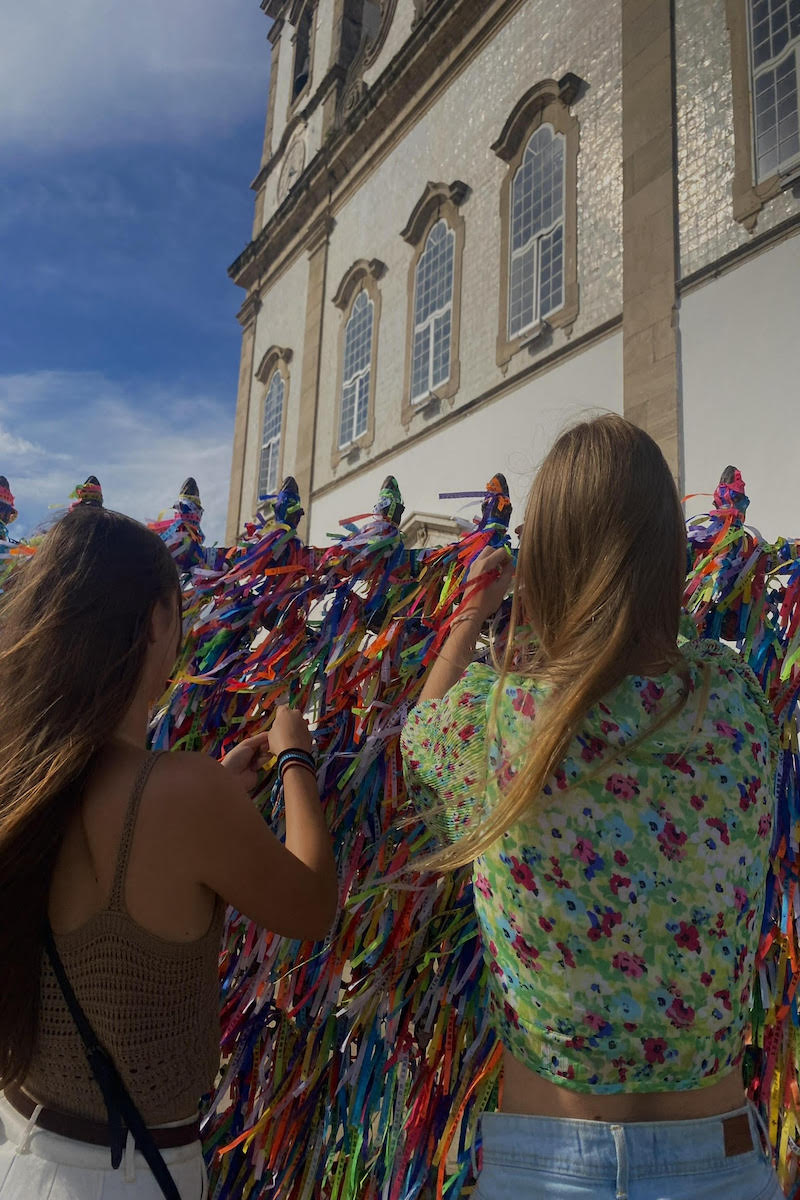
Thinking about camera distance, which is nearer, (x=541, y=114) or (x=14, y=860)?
(x=14, y=860)

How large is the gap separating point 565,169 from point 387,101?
4.63 metres

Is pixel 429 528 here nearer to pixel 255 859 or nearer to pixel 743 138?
pixel 743 138

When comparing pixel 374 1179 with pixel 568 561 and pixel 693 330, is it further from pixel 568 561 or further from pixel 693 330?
pixel 693 330

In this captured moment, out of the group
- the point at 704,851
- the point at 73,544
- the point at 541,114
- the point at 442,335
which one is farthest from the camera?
the point at 442,335

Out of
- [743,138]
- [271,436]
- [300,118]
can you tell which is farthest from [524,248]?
[300,118]

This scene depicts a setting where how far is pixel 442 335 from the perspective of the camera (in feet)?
36.8

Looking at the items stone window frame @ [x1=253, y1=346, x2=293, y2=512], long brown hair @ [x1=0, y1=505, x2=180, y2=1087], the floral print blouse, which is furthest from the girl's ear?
stone window frame @ [x1=253, y1=346, x2=293, y2=512]

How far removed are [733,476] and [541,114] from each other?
9.15 metres

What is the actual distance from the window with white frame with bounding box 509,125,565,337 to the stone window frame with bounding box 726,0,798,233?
2182mm

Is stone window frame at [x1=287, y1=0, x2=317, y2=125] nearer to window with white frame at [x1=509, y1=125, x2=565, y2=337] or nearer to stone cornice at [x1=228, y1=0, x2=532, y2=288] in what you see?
stone cornice at [x1=228, y1=0, x2=532, y2=288]

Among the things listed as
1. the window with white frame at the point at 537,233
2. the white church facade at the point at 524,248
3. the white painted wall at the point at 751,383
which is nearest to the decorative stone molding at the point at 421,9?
the white church facade at the point at 524,248

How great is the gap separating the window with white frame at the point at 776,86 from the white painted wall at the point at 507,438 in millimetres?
1933

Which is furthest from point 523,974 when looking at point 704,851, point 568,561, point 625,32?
point 625,32

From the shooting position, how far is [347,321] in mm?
13711
